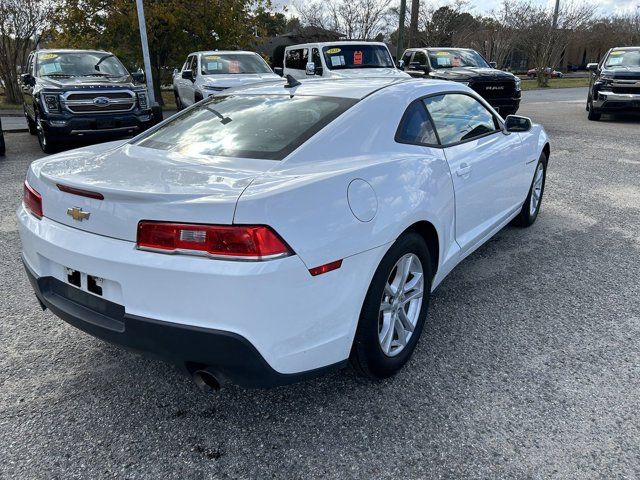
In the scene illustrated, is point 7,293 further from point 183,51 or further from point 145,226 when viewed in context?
point 183,51

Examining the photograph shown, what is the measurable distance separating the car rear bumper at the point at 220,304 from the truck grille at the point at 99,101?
7.60m

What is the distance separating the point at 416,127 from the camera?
3.11 meters

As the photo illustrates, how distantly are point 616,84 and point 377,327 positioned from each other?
1285 centimetres

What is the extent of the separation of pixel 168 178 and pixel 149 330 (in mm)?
650

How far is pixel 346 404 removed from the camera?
102 inches

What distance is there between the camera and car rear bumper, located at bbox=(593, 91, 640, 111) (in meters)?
12.6

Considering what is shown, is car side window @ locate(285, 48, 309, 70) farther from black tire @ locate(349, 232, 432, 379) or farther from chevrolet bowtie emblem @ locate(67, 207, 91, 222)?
chevrolet bowtie emblem @ locate(67, 207, 91, 222)

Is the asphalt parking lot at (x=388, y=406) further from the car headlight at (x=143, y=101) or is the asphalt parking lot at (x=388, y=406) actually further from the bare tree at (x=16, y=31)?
the bare tree at (x=16, y=31)

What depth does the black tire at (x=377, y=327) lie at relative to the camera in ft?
8.00

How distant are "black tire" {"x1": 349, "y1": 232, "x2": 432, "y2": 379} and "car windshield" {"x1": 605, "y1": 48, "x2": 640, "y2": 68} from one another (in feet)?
43.6

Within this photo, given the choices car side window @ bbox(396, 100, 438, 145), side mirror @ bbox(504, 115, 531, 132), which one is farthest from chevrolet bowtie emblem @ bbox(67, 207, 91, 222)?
side mirror @ bbox(504, 115, 531, 132)

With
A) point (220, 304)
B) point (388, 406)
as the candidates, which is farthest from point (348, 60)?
point (220, 304)

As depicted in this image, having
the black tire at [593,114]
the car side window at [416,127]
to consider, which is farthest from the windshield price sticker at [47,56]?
the black tire at [593,114]

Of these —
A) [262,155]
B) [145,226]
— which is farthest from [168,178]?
[262,155]
